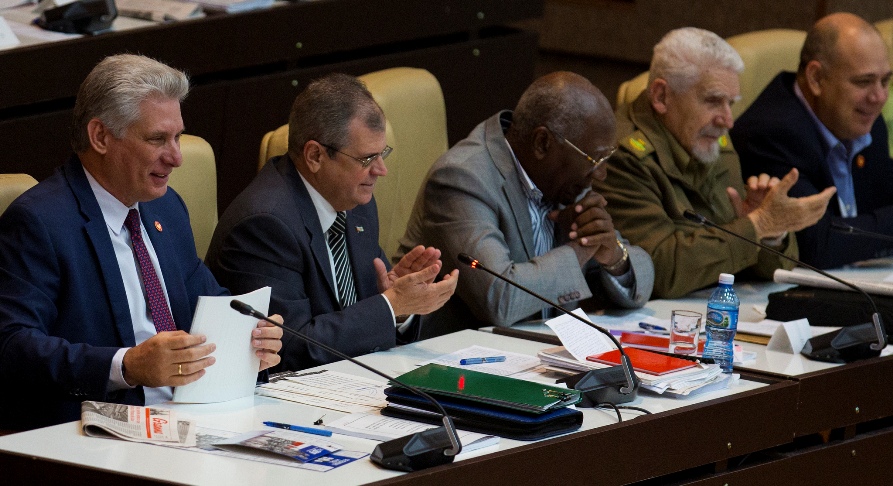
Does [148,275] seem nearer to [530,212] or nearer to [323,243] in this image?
[323,243]

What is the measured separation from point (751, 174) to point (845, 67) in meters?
0.46

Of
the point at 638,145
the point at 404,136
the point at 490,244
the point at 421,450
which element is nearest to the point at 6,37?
the point at 404,136

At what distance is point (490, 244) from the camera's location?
3693 mm

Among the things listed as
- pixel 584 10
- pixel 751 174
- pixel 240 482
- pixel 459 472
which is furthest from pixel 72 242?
pixel 584 10

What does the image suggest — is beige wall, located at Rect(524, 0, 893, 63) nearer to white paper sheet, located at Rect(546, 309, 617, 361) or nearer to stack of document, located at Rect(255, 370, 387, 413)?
white paper sheet, located at Rect(546, 309, 617, 361)

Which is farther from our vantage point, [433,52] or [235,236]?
[433,52]

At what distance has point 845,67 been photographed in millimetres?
4660

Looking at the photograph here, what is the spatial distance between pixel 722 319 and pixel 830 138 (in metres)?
1.51

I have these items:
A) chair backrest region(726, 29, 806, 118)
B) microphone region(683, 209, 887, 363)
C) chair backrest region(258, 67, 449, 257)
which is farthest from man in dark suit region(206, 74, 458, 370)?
chair backrest region(726, 29, 806, 118)

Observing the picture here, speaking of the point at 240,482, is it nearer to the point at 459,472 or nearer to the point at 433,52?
the point at 459,472

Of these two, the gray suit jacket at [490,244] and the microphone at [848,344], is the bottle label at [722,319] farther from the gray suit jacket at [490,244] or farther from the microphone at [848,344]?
the gray suit jacket at [490,244]

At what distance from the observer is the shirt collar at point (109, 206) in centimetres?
300

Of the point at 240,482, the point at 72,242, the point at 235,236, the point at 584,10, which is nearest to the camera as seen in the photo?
the point at 240,482

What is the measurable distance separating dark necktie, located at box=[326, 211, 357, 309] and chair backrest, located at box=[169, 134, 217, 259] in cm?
35
